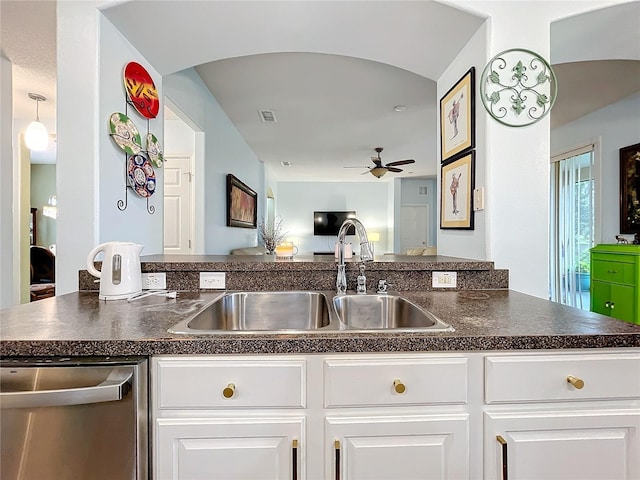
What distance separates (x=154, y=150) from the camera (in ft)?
6.53

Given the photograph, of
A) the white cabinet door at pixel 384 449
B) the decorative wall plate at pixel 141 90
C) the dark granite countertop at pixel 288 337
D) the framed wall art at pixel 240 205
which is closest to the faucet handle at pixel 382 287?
the dark granite countertop at pixel 288 337

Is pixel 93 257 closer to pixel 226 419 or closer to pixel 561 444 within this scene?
pixel 226 419

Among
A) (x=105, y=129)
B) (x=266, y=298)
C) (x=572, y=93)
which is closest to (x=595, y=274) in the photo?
(x=572, y=93)

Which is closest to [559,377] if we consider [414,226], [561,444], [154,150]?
[561,444]

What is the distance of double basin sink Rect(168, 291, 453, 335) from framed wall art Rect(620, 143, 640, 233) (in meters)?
3.07

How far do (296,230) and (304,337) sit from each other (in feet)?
24.6

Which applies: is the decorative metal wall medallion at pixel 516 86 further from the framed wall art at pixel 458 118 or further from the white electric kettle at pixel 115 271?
the white electric kettle at pixel 115 271

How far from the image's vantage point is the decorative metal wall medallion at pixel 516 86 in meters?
1.58

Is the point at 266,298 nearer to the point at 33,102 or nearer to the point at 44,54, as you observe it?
the point at 44,54

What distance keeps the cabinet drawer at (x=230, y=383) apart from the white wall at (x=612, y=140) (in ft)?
12.8

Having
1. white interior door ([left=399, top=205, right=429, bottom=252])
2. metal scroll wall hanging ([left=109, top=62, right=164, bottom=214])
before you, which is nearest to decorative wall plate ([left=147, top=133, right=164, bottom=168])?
metal scroll wall hanging ([left=109, top=62, right=164, bottom=214])

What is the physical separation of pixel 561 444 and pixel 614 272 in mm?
2544

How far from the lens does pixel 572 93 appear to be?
10.4 feet

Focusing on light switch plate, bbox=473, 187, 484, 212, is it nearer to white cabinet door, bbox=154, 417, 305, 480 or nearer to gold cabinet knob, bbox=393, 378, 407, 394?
gold cabinet knob, bbox=393, 378, 407, 394
